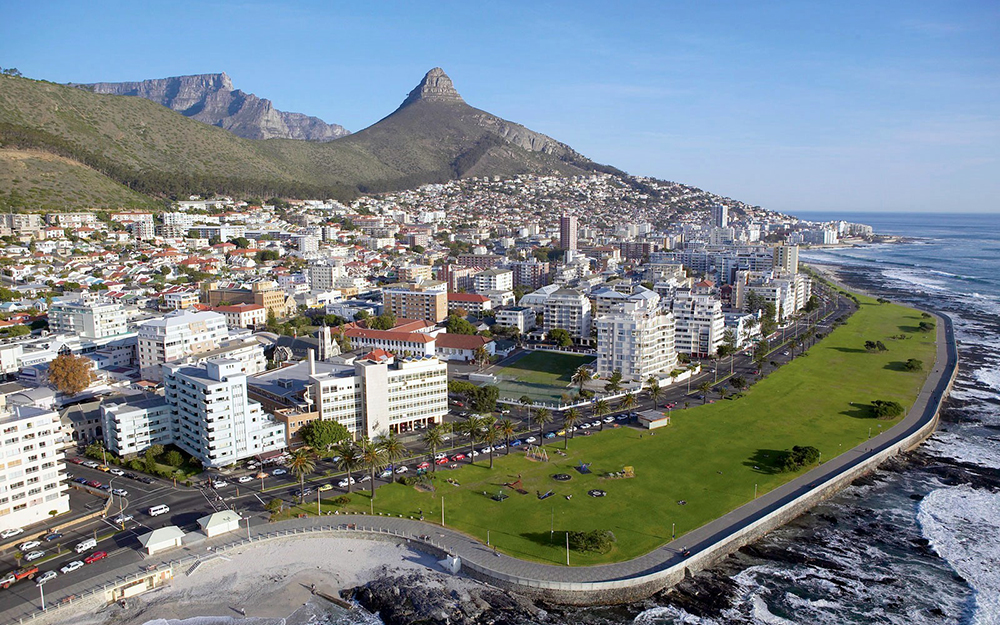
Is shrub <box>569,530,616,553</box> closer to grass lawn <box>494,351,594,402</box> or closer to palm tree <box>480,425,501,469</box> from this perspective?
palm tree <box>480,425,501,469</box>

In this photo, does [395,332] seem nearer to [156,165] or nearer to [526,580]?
[526,580]

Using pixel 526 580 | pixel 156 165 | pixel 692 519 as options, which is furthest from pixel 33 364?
pixel 156 165

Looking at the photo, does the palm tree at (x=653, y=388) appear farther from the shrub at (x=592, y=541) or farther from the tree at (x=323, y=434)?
the tree at (x=323, y=434)

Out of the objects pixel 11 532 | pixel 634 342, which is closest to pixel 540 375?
pixel 634 342

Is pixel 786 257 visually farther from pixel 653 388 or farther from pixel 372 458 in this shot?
pixel 372 458

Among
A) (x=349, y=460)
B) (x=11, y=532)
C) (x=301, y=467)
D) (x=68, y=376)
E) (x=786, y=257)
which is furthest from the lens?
(x=786, y=257)
